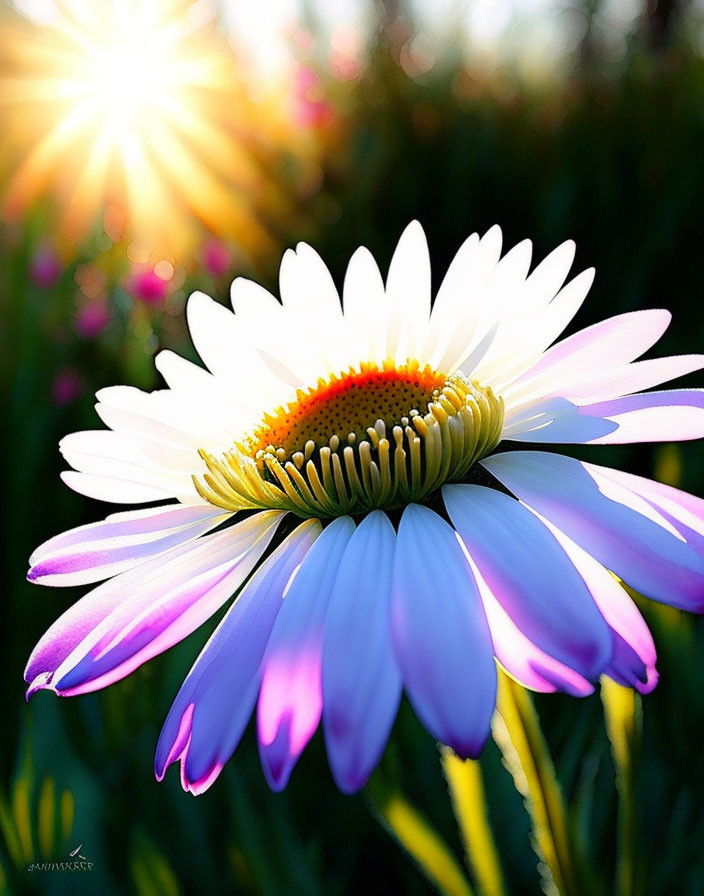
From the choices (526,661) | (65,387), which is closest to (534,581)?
(526,661)

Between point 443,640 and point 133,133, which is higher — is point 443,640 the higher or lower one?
the lower one

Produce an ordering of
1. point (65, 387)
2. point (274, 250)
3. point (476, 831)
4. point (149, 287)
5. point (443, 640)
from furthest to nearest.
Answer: point (274, 250) < point (65, 387) < point (149, 287) < point (476, 831) < point (443, 640)

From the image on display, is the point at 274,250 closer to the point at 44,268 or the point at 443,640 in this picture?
the point at 44,268

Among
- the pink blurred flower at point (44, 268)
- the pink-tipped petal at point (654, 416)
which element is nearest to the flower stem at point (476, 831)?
the pink-tipped petal at point (654, 416)

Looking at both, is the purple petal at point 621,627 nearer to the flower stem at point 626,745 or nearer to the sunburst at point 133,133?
the flower stem at point 626,745

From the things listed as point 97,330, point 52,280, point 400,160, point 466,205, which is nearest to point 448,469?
point 97,330
